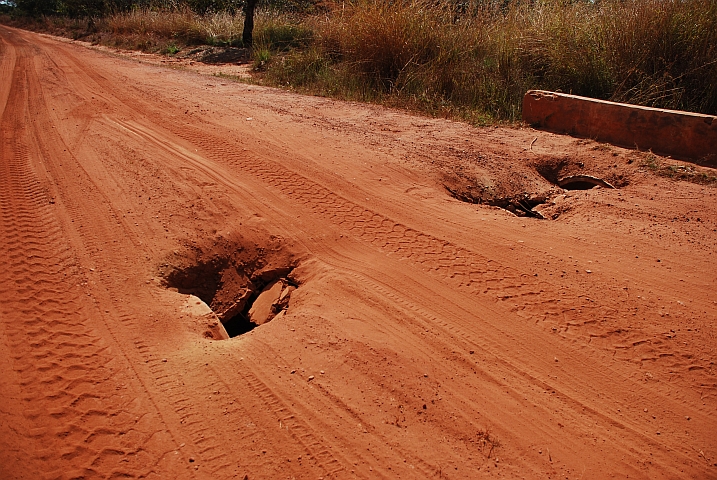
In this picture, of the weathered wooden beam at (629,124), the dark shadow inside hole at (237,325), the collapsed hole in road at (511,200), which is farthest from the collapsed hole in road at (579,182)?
the dark shadow inside hole at (237,325)

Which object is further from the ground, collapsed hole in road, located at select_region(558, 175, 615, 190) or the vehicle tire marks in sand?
collapsed hole in road, located at select_region(558, 175, 615, 190)

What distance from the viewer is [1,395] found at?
2744 millimetres

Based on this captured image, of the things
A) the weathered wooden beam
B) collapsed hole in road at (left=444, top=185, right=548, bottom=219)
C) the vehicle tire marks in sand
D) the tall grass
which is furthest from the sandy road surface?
the tall grass

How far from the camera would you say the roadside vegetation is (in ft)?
22.9

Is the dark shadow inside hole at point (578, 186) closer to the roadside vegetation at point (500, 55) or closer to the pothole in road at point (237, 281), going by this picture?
the roadside vegetation at point (500, 55)

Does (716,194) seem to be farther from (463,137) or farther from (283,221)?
(283,221)

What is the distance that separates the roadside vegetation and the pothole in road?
440 centimetres

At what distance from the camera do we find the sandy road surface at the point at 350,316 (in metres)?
2.56

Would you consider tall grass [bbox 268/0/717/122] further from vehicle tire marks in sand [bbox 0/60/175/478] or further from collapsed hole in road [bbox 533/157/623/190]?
vehicle tire marks in sand [bbox 0/60/175/478]

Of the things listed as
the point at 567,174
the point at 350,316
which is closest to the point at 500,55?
Result: the point at 567,174

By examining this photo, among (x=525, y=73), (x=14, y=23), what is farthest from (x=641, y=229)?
(x=14, y=23)

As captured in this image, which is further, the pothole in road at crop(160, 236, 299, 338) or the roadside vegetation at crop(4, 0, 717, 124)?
the roadside vegetation at crop(4, 0, 717, 124)

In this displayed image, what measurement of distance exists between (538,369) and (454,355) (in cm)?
47

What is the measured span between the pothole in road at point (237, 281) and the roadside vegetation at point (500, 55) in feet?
14.4
